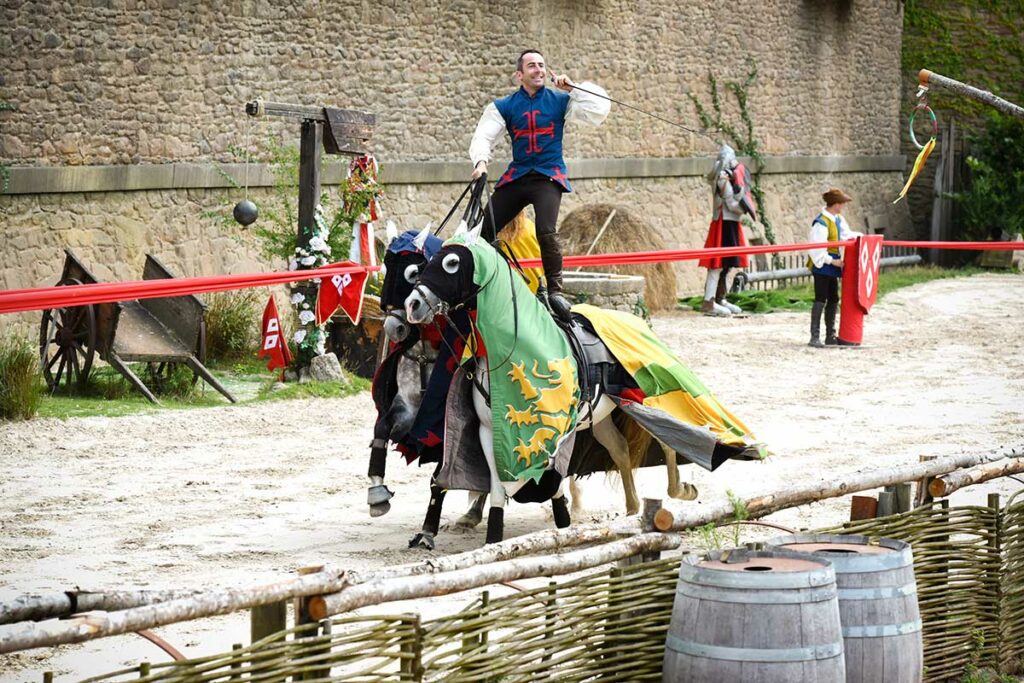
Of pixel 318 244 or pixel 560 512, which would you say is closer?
pixel 560 512

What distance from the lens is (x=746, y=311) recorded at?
58.1ft

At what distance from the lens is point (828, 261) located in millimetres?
14227

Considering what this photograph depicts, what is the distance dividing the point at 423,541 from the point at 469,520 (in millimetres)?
513

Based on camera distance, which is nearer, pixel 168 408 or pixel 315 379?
pixel 168 408

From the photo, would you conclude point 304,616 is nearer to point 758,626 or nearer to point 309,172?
point 758,626

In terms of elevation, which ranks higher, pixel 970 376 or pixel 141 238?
pixel 141 238

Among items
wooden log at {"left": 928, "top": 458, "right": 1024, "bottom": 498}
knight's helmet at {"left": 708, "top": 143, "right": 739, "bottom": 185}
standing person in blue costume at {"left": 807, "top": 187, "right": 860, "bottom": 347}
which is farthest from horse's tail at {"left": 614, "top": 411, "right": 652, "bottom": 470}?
knight's helmet at {"left": 708, "top": 143, "right": 739, "bottom": 185}

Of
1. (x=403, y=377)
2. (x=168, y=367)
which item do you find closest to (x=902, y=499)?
(x=403, y=377)

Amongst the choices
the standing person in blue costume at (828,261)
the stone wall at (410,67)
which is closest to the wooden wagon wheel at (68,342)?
the stone wall at (410,67)

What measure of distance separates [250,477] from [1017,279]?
1551 centimetres

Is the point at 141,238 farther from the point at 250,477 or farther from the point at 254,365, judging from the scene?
the point at 250,477

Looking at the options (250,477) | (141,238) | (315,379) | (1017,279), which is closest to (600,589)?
(250,477)

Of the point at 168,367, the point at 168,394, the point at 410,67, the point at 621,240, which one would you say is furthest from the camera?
the point at 621,240

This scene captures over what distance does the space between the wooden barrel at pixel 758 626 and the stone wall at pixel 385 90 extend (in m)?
9.44
